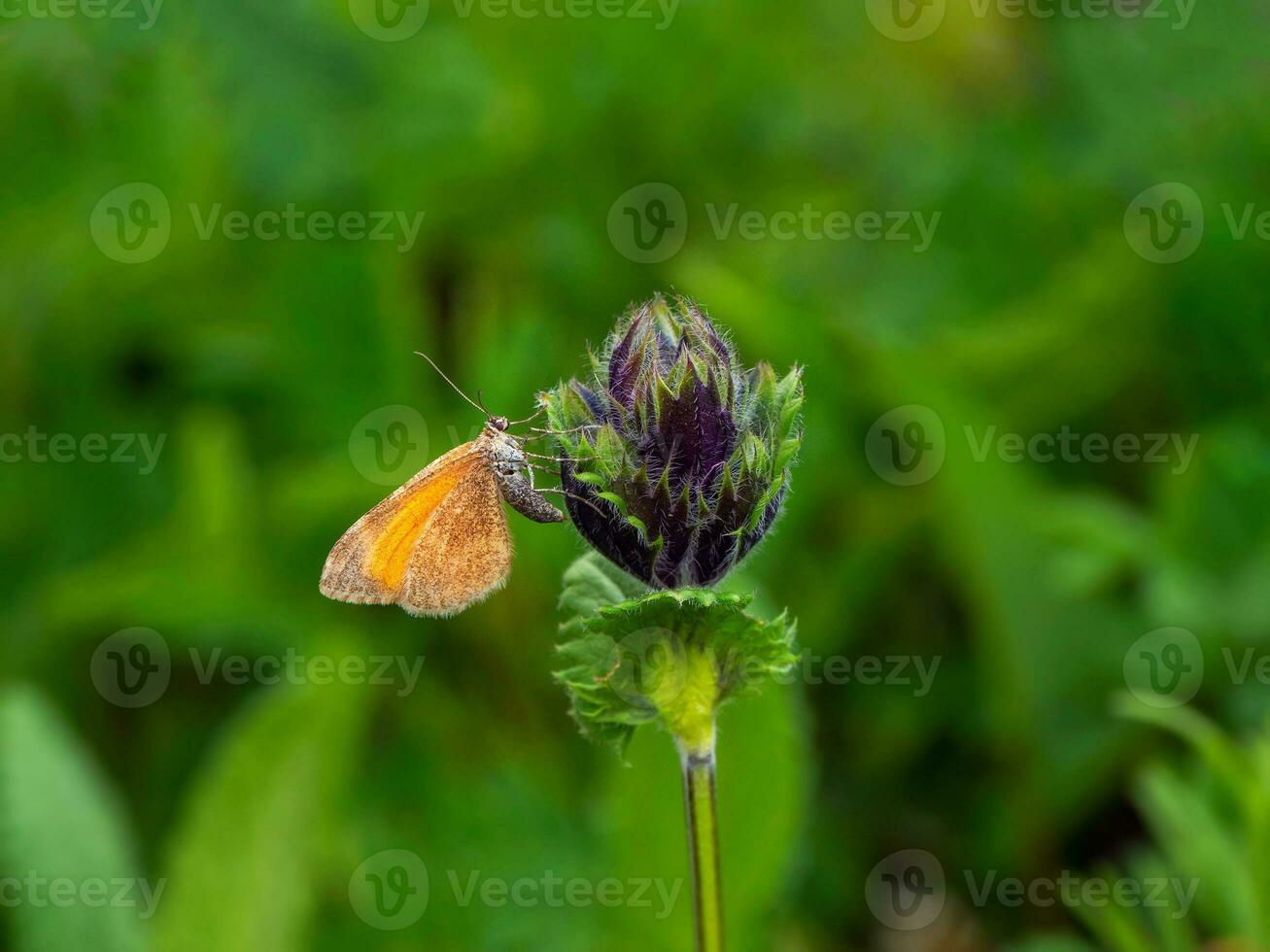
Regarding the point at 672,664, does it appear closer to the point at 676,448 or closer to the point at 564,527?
the point at 676,448

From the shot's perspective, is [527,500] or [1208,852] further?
[1208,852]

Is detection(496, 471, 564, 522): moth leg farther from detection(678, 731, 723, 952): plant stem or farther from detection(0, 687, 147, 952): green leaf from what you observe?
detection(0, 687, 147, 952): green leaf

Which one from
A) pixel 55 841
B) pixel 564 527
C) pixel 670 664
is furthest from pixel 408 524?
pixel 55 841

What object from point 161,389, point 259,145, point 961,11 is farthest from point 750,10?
point 161,389

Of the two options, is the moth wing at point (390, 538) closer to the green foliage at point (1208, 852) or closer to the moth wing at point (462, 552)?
Result: the moth wing at point (462, 552)

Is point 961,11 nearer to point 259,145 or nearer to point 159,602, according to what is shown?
point 259,145

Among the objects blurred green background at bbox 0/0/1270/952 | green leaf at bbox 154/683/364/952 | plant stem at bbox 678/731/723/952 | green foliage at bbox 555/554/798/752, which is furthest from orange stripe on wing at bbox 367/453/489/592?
green leaf at bbox 154/683/364/952

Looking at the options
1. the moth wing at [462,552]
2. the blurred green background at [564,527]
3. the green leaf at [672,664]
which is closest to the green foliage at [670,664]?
the green leaf at [672,664]
